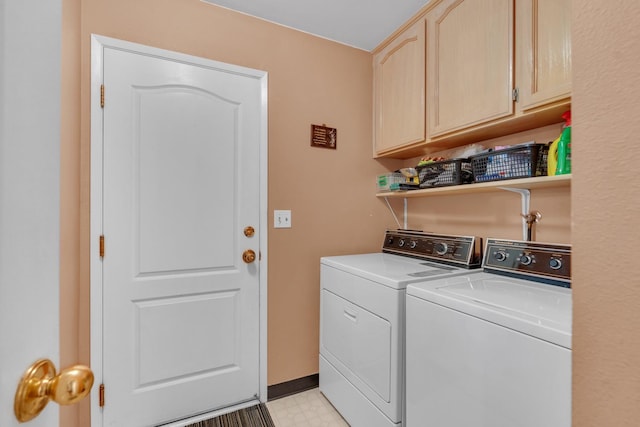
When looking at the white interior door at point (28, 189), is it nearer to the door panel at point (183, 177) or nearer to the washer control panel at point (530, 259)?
the door panel at point (183, 177)

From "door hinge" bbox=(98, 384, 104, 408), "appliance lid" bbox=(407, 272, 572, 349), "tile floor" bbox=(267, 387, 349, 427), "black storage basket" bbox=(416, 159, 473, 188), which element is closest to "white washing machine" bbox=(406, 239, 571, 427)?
"appliance lid" bbox=(407, 272, 572, 349)

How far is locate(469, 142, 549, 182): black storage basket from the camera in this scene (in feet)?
4.50

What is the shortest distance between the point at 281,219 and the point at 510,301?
1365 millimetres

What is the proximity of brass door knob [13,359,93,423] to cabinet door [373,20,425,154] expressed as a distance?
188cm

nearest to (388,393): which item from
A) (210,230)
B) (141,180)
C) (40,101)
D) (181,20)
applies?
(210,230)

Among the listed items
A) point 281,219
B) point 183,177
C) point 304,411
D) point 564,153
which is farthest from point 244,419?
point 564,153

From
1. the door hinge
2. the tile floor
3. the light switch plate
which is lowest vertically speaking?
the tile floor

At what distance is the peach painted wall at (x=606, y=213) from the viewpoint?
37cm

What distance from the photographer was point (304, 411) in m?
1.84

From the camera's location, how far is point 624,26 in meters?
0.38

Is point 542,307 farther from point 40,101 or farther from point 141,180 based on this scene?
point 141,180

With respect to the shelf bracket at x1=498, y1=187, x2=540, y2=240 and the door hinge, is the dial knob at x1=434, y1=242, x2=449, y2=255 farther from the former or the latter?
the door hinge

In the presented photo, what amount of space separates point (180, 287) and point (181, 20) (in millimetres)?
1571

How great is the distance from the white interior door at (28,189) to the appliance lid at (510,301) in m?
1.12
